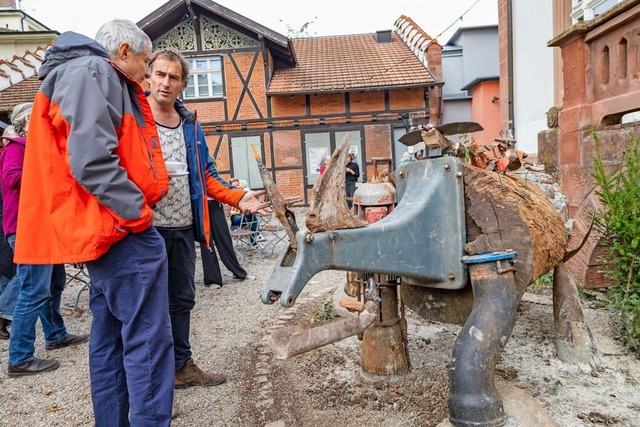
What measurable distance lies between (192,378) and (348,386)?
1.02m

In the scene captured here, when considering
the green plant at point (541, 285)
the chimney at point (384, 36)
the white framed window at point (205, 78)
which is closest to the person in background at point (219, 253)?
the green plant at point (541, 285)

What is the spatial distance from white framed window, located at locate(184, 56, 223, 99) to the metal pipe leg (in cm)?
1510

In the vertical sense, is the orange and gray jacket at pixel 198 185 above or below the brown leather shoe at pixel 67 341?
above

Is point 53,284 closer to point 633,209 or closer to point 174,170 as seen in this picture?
point 174,170

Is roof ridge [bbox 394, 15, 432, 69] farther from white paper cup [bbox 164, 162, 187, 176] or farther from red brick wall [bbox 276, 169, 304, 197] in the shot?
white paper cup [bbox 164, 162, 187, 176]

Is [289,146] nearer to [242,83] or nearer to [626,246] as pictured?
[242,83]

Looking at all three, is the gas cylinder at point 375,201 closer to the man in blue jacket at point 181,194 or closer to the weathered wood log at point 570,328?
the man in blue jacket at point 181,194

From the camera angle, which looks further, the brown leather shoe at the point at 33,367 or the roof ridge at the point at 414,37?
the roof ridge at the point at 414,37

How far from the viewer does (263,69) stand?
52.0 ft

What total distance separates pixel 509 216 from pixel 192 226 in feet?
5.90

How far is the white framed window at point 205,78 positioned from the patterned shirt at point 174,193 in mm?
13774

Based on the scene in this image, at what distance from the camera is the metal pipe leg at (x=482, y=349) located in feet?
5.98

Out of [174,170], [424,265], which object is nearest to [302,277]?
[424,265]

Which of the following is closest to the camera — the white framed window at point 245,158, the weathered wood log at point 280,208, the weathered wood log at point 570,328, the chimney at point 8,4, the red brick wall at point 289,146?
the weathered wood log at point 280,208
